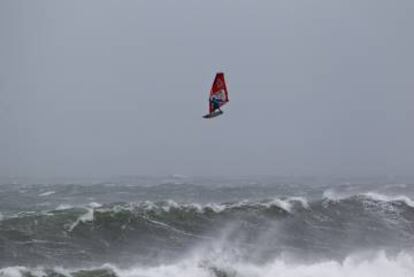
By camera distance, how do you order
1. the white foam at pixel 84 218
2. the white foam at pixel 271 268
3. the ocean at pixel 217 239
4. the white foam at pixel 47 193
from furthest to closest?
the white foam at pixel 47 193
the white foam at pixel 84 218
the ocean at pixel 217 239
the white foam at pixel 271 268

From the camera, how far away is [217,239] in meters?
19.7

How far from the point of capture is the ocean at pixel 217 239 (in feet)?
55.3

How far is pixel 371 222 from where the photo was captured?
2270 centimetres

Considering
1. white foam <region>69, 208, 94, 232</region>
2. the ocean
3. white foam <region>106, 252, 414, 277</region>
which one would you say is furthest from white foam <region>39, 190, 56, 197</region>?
white foam <region>106, 252, 414, 277</region>

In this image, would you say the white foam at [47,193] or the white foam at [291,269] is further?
the white foam at [47,193]

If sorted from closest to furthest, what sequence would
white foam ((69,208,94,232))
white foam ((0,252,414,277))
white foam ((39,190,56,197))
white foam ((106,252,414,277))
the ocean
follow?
1. white foam ((0,252,414,277))
2. white foam ((106,252,414,277))
3. the ocean
4. white foam ((69,208,94,232))
5. white foam ((39,190,56,197))

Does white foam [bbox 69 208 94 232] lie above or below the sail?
below

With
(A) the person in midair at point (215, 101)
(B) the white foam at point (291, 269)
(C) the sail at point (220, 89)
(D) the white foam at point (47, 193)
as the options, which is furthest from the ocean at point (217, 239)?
(D) the white foam at point (47, 193)

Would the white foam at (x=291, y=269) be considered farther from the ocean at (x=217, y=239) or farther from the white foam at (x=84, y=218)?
the white foam at (x=84, y=218)

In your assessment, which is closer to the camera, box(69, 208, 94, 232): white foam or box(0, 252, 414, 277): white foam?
box(0, 252, 414, 277): white foam

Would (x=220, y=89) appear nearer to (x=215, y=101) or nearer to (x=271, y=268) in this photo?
(x=215, y=101)

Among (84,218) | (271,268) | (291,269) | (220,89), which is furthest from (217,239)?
(220,89)

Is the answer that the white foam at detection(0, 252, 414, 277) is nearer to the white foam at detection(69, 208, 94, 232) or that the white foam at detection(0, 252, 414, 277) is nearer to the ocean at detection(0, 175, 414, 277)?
the ocean at detection(0, 175, 414, 277)

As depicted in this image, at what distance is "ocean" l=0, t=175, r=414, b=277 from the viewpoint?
663 inches
